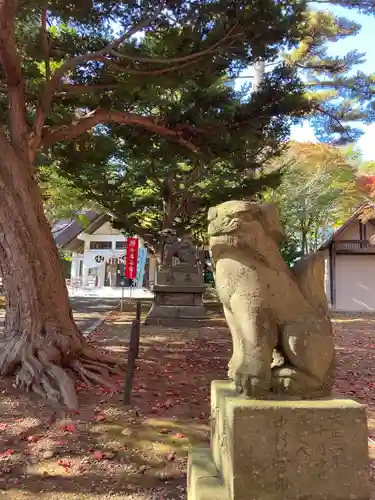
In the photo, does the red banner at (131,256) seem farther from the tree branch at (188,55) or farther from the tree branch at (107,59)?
the tree branch at (188,55)

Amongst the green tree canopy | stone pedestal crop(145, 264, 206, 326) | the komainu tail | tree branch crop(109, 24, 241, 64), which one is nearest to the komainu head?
the komainu tail

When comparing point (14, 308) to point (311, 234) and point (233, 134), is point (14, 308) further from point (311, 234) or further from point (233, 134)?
point (311, 234)

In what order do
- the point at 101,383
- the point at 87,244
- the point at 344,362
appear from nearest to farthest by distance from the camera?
the point at 101,383
the point at 344,362
the point at 87,244

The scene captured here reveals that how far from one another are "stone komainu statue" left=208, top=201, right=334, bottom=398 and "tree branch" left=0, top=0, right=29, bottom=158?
4239 millimetres

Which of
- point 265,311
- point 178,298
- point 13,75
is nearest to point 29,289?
point 13,75

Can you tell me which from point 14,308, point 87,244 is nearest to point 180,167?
point 14,308

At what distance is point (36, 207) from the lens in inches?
214

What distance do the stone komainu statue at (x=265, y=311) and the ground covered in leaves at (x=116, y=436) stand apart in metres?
1.37

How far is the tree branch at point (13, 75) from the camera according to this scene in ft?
17.2

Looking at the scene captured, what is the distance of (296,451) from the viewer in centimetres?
217

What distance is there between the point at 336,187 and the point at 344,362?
1192 cm

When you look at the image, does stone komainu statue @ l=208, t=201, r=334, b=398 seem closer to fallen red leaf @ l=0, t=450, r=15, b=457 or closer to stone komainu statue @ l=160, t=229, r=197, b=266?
fallen red leaf @ l=0, t=450, r=15, b=457

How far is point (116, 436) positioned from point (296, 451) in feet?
7.23

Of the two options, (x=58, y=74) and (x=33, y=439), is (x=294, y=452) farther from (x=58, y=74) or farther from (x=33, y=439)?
(x=58, y=74)
